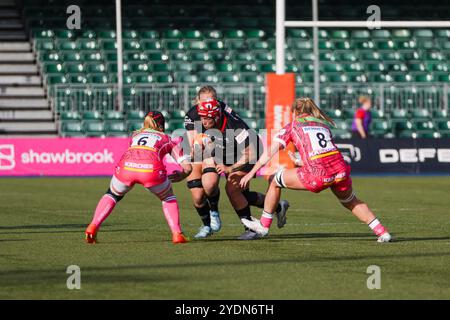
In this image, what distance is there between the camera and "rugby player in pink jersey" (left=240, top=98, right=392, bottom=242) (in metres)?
14.1

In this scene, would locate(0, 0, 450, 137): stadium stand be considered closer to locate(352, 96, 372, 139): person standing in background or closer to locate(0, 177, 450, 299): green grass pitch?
locate(352, 96, 372, 139): person standing in background

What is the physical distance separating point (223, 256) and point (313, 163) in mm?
1804

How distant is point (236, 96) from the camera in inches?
Answer: 1432

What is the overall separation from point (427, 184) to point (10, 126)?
13.8 m

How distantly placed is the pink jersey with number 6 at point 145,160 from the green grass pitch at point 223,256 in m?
0.78

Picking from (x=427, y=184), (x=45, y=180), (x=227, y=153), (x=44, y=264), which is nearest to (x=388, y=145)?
(x=427, y=184)

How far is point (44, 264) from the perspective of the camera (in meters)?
12.3

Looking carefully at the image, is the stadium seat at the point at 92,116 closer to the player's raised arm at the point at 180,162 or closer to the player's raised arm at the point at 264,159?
the player's raised arm at the point at 180,162

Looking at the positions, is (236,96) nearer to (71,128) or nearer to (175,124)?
(175,124)

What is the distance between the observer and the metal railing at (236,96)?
1414 inches

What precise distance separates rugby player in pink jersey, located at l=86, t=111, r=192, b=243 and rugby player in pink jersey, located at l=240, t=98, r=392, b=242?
36.1 inches

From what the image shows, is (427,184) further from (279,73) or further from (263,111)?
(263,111)

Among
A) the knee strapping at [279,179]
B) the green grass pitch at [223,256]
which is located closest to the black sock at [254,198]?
the green grass pitch at [223,256]
